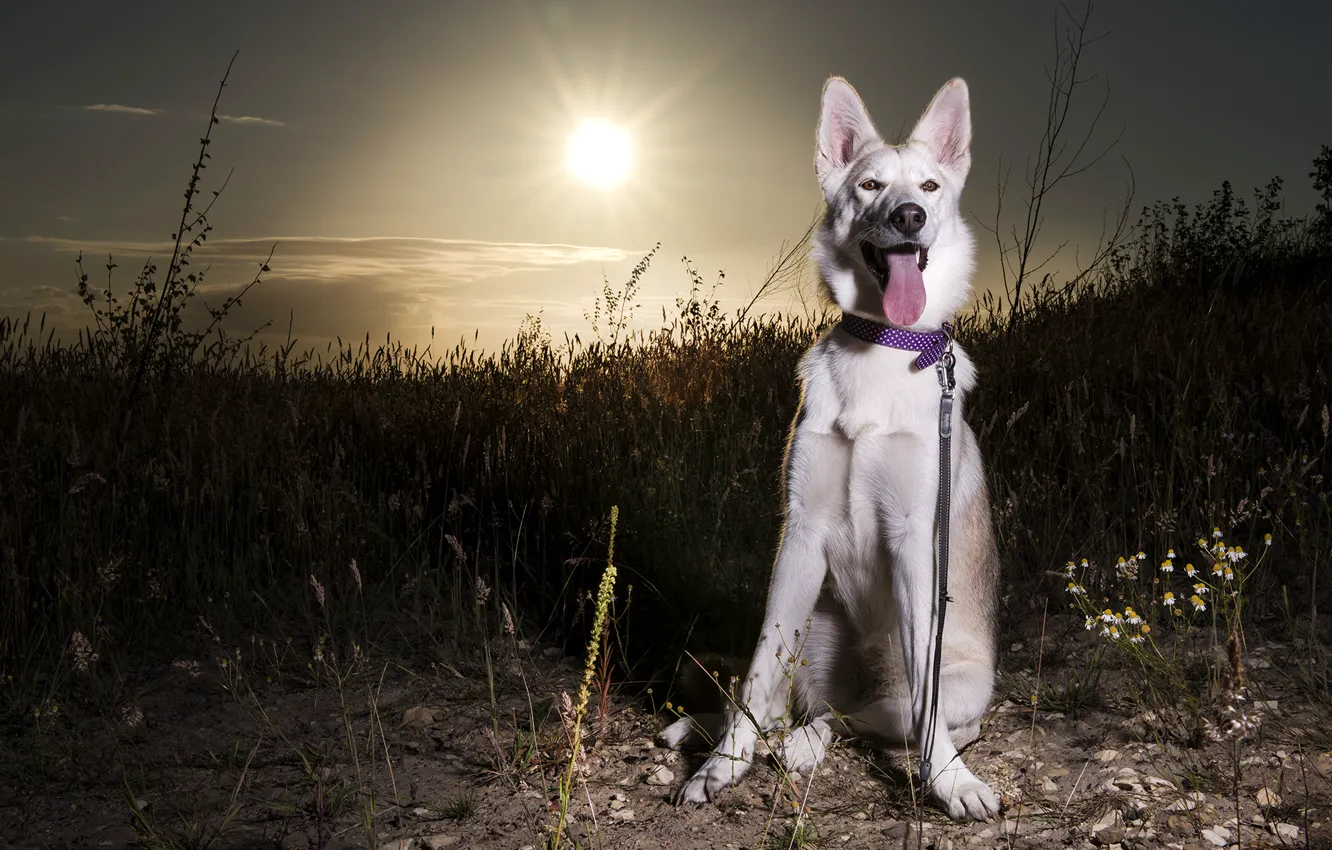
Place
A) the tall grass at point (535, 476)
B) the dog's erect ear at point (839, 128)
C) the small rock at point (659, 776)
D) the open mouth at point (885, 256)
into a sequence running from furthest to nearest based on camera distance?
the tall grass at point (535, 476) < the dog's erect ear at point (839, 128) < the small rock at point (659, 776) < the open mouth at point (885, 256)

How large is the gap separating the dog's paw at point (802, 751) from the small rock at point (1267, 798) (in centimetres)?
120

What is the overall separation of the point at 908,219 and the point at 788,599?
115 cm

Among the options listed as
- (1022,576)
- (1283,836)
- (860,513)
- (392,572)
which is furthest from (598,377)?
(1283,836)

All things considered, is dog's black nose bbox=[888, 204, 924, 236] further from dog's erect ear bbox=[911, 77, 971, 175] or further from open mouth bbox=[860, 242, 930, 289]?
dog's erect ear bbox=[911, 77, 971, 175]

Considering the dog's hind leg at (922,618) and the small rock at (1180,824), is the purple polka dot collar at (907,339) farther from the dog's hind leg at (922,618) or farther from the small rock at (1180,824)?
the small rock at (1180,824)

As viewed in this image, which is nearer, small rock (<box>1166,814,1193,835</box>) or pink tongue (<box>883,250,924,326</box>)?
small rock (<box>1166,814,1193,835</box>)

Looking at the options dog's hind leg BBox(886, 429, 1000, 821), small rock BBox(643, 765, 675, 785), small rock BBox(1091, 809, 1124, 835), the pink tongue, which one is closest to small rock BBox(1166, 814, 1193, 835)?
small rock BBox(1091, 809, 1124, 835)

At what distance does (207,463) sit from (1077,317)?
21.4ft

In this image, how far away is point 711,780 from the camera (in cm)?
290

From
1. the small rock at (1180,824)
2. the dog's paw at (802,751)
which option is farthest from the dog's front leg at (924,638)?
the small rock at (1180,824)

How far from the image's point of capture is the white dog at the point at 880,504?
2859 mm

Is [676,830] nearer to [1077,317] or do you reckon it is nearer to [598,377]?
[598,377]

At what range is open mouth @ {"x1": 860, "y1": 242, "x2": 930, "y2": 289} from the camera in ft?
9.71

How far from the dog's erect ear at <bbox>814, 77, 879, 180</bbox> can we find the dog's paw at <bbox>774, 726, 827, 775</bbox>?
1.78m
